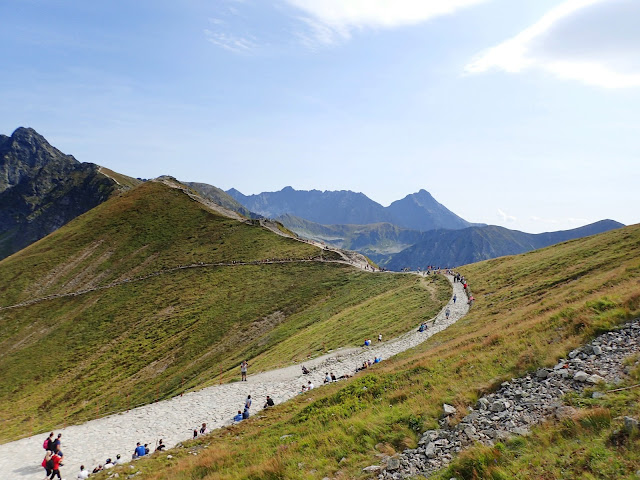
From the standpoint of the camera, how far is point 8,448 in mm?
32031

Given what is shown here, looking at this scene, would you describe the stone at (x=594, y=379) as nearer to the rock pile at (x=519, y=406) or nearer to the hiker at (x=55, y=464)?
the rock pile at (x=519, y=406)

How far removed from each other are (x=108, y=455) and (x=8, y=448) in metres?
13.7

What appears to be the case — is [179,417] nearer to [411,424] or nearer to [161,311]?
[411,424]

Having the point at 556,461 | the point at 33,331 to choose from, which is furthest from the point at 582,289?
the point at 33,331

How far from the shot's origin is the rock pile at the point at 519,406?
1102 cm

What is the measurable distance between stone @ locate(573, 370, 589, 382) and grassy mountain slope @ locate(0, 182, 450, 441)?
94.3 ft

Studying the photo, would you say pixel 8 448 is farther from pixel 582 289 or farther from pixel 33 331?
pixel 33 331

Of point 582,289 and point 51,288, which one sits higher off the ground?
point 51,288

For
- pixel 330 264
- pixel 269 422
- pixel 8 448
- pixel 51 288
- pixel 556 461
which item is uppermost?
pixel 51 288

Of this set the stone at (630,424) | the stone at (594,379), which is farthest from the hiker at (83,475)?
the stone at (630,424)

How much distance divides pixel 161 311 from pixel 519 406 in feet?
245

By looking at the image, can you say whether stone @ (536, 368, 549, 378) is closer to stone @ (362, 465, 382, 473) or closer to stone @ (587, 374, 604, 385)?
stone @ (587, 374, 604, 385)

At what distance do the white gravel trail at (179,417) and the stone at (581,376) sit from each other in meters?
21.5

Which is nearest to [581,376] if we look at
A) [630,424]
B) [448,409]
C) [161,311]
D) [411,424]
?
[630,424]
